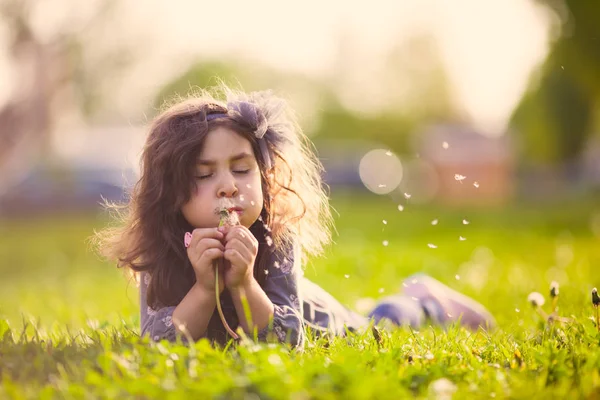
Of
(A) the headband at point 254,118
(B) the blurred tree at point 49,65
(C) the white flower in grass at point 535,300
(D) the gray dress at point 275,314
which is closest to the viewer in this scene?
(D) the gray dress at point 275,314

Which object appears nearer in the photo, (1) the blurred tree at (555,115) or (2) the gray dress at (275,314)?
(2) the gray dress at (275,314)

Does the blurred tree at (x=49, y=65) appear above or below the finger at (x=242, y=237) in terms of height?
above

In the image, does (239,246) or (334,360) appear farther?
(239,246)

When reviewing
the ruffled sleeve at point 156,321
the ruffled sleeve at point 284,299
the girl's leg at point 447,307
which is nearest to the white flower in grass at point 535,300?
the girl's leg at point 447,307

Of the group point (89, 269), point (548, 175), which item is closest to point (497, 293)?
point (89, 269)

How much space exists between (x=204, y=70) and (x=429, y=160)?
18693 millimetres

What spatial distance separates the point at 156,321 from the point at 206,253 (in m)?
0.51

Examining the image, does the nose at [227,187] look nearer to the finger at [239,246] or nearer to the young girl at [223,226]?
the young girl at [223,226]

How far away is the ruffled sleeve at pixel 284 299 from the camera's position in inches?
123

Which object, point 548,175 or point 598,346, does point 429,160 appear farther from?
point 598,346

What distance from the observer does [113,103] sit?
2153 cm

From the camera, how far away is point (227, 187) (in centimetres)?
313

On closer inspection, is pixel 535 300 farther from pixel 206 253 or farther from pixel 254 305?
pixel 206 253

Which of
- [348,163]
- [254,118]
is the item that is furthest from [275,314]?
[348,163]
